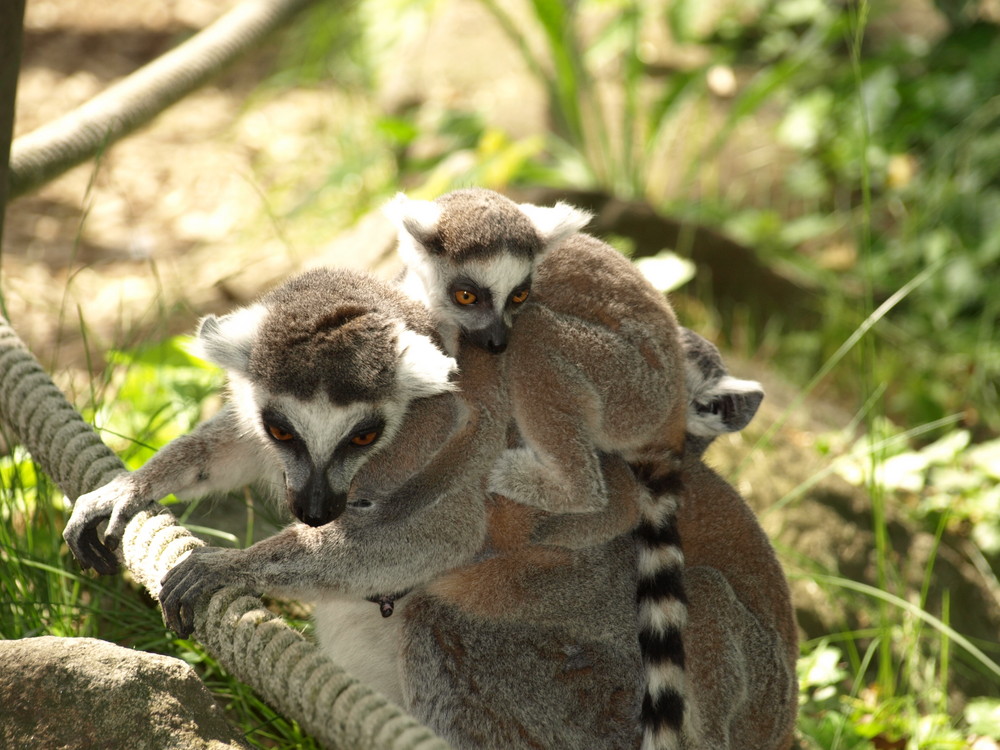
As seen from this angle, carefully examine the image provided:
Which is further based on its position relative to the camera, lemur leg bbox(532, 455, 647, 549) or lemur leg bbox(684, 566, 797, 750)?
lemur leg bbox(532, 455, 647, 549)

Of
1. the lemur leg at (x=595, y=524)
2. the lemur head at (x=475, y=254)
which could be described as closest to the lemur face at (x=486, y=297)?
the lemur head at (x=475, y=254)

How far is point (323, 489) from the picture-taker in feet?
9.14

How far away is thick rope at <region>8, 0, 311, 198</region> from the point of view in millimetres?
4816

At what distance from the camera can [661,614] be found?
304 centimetres

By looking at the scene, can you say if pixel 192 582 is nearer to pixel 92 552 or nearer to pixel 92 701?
pixel 92 701

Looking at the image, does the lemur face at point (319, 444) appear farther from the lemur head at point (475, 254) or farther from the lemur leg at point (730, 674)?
the lemur leg at point (730, 674)

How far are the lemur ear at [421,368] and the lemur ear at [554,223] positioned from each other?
0.90 m

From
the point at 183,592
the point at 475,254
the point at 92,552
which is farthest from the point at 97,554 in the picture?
the point at 475,254

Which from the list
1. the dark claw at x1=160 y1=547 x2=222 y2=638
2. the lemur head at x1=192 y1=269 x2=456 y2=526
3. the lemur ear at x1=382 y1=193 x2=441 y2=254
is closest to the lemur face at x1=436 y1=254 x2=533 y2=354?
the lemur ear at x1=382 y1=193 x2=441 y2=254

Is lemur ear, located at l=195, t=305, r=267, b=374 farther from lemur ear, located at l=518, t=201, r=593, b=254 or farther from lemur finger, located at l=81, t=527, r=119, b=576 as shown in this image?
lemur ear, located at l=518, t=201, r=593, b=254

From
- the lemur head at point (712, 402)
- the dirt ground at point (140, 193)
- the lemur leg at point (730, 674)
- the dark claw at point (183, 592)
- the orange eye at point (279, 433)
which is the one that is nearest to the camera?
the dark claw at point (183, 592)

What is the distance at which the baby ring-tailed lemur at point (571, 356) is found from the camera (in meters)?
3.18

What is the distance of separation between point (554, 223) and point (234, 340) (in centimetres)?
136

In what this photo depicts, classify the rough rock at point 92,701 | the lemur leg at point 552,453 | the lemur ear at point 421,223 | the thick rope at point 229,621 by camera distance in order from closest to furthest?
the thick rope at point 229,621, the rough rock at point 92,701, the lemur leg at point 552,453, the lemur ear at point 421,223
